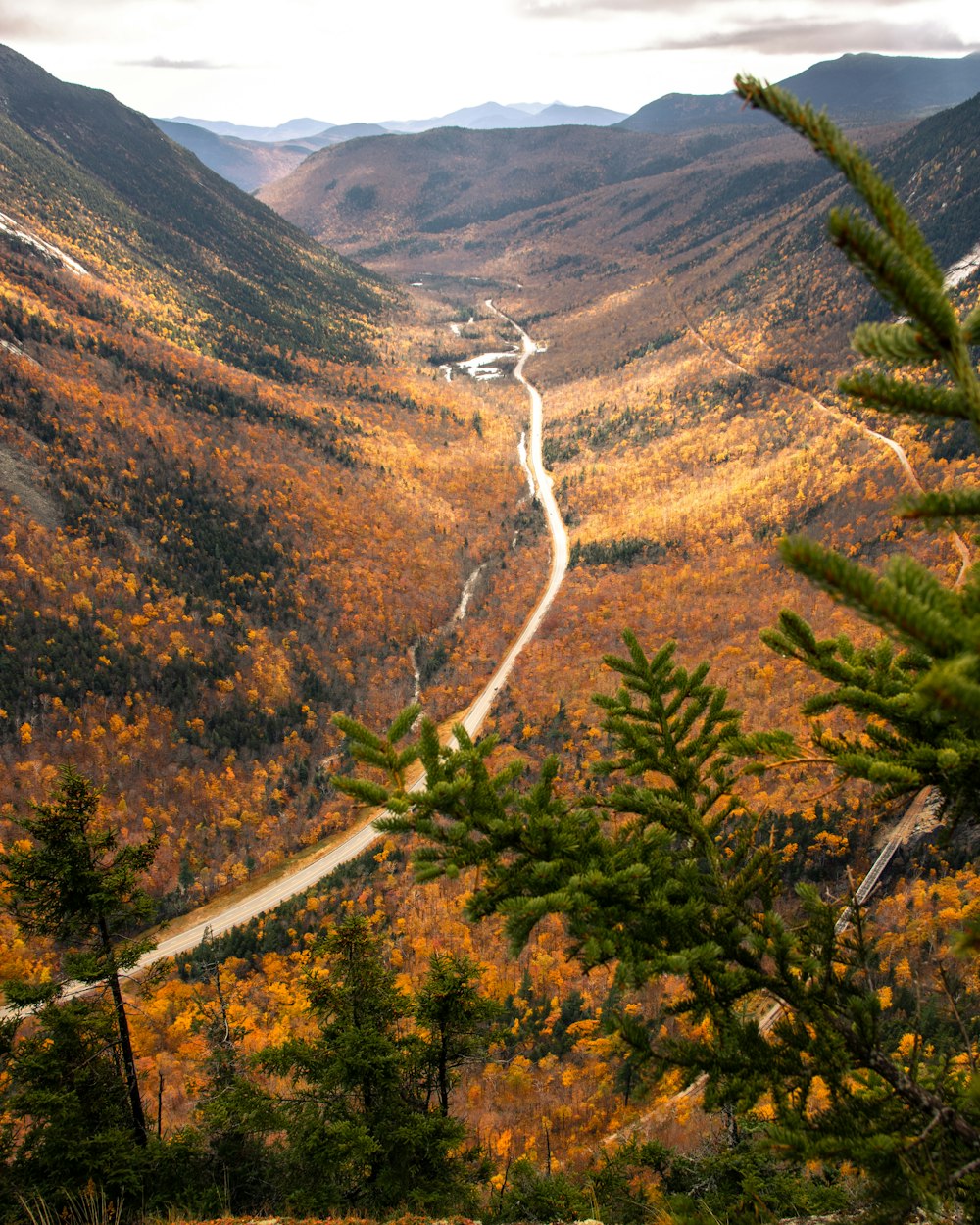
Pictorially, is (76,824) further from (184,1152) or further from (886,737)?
(886,737)

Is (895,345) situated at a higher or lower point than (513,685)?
higher

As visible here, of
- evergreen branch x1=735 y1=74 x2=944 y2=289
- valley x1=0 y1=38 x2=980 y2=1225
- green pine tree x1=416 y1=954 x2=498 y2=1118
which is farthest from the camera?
green pine tree x1=416 y1=954 x2=498 y2=1118

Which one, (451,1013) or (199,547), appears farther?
(199,547)

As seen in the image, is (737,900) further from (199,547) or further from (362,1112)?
(199,547)

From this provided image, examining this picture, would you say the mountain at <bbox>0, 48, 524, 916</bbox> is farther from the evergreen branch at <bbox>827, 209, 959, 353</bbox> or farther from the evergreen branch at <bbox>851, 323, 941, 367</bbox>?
the evergreen branch at <bbox>827, 209, 959, 353</bbox>

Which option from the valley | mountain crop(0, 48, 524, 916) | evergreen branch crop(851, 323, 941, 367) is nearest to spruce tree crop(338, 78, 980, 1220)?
the valley

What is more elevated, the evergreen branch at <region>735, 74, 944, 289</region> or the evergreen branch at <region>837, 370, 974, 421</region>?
the evergreen branch at <region>735, 74, 944, 289</region>

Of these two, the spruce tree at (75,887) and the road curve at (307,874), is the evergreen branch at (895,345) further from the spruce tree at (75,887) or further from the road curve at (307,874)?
the road curve at (307,874)

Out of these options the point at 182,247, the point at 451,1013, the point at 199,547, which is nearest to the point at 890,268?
the point at 451,1013

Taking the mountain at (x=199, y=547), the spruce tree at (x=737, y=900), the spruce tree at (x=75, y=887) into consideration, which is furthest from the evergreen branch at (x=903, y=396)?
the mountain at (x=199, y=547)
